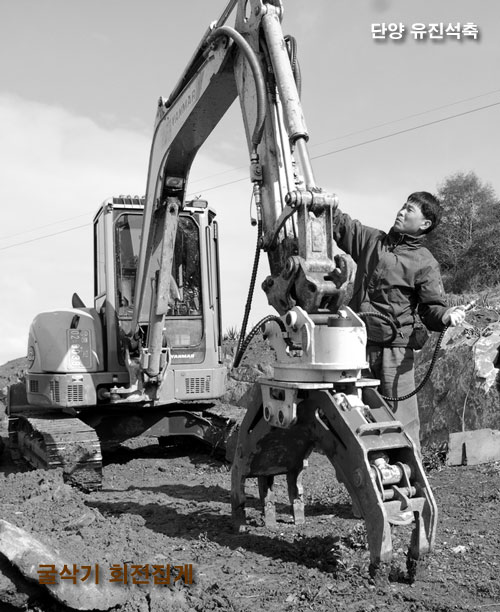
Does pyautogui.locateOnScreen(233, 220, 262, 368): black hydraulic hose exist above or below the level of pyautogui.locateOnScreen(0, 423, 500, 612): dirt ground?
above

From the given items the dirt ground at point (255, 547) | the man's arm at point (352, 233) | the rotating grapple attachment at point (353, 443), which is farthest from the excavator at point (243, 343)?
the man's arm at point (352, 233)

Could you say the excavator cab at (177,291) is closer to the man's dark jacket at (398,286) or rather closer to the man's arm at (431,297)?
the man's dark jacket at (398,286)

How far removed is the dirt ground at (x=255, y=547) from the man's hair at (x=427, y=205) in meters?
1.90

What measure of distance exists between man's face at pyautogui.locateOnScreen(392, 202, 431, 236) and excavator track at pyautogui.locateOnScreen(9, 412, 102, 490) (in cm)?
329

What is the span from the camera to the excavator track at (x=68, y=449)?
19.2 feet

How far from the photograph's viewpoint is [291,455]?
4.04m

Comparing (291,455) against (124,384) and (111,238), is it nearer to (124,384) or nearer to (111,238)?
(124,384)

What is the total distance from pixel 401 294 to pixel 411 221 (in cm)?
48

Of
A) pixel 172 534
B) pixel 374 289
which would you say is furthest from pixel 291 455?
pixel 374 289

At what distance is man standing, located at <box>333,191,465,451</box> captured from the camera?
14.1 ft

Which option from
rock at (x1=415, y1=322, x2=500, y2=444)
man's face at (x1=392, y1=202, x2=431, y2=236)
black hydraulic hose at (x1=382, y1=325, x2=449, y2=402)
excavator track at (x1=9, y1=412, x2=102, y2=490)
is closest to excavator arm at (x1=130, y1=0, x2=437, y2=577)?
black hydraulic hose at (x1=382, y1=325, x2=449, y2=402)

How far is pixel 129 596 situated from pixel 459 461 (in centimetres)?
358

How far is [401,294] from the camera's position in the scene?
434 cm

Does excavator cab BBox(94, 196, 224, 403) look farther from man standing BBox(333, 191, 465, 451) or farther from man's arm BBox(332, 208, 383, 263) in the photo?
man standing BBox(333, 191, 465, 451)
